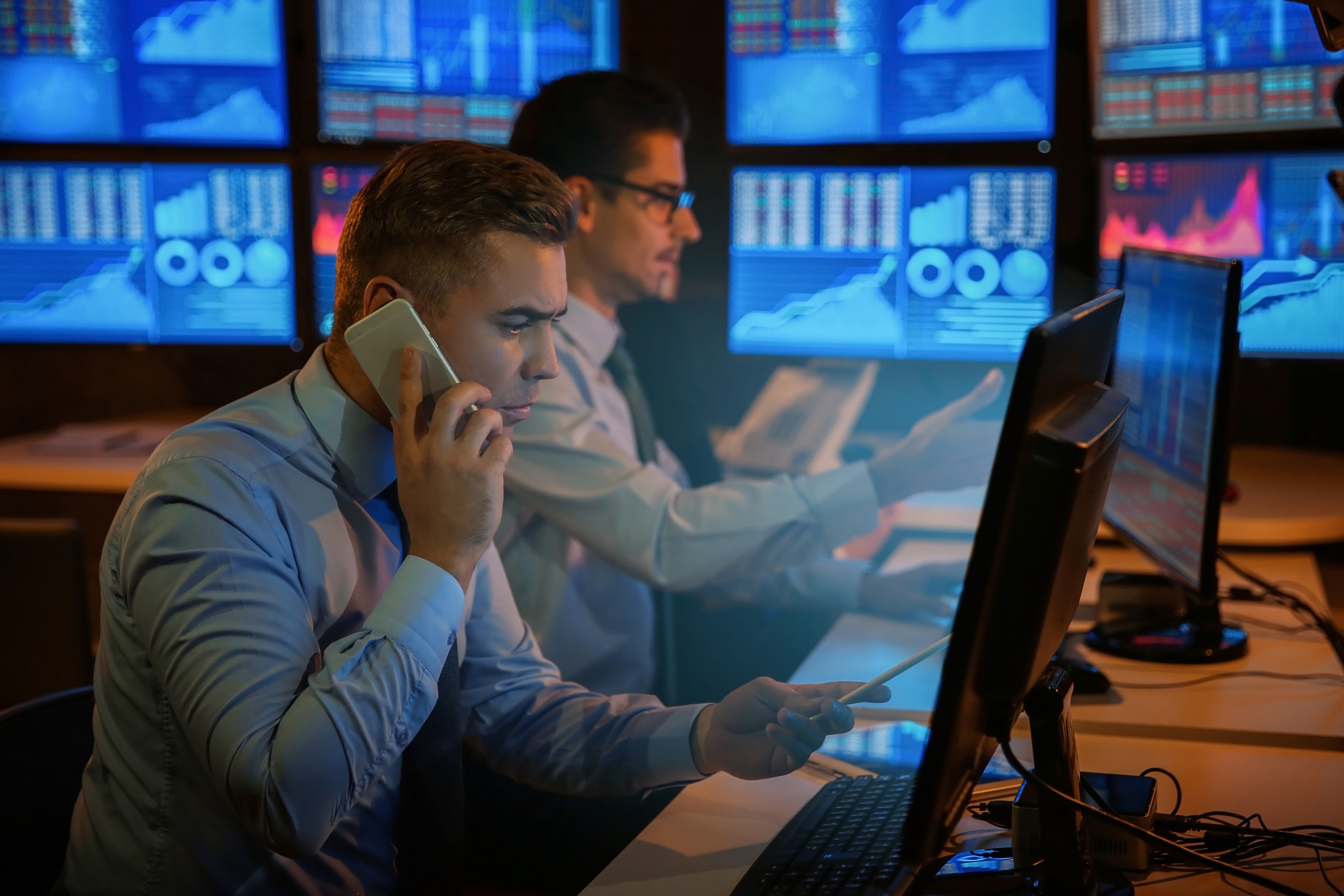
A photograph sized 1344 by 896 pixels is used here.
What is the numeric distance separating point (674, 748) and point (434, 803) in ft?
0.79

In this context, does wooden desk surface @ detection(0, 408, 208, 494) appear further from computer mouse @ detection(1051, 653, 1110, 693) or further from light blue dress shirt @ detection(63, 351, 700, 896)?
computer mouse @ detection(1051, 653, 1110, 693)

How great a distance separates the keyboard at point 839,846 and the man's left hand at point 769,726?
55 mm

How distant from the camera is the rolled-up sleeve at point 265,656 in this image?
808mm

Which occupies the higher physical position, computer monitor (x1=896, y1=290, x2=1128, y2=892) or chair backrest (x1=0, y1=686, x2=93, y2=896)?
computer monitor (x1=896, y1=290, x2=1128, y2=892)

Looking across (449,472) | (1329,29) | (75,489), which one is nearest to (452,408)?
(449,472)

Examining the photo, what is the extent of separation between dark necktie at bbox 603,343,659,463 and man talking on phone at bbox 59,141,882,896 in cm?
78

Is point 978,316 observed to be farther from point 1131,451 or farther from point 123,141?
point 123,141

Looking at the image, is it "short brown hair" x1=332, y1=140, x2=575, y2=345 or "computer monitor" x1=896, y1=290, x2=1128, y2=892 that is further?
"short brown hair" x1=332, y1=140, x2=575, y2=345

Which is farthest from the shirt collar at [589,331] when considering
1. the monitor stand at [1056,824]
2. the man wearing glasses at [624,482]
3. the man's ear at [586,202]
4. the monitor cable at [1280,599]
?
the monitor stand at [1056,824]

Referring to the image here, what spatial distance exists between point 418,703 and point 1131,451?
1097 mm

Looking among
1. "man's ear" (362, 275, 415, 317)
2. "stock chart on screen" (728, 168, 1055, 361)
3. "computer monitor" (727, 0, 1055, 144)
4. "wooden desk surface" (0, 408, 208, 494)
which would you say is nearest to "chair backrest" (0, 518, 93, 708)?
"wooden desk surface" (0, 408, 208, 494)

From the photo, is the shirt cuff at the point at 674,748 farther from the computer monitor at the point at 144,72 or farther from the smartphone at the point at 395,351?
the computer monitor at the point at 144,72

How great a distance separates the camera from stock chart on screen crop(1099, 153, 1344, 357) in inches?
85.7

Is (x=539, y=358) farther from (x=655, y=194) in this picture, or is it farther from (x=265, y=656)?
(x=655, y=194)
